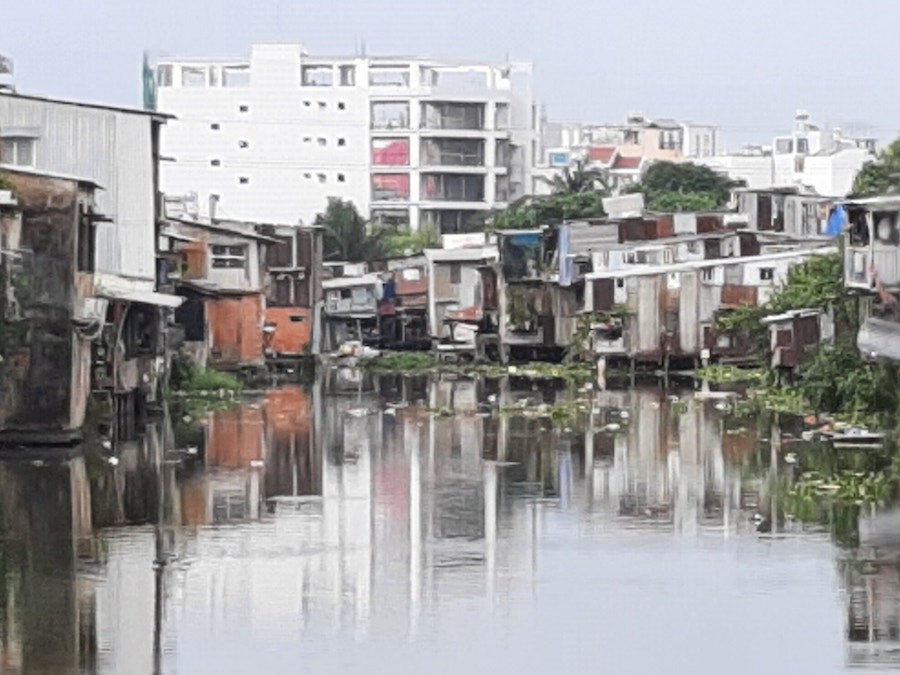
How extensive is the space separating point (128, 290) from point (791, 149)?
110m

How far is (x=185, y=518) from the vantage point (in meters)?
28.4

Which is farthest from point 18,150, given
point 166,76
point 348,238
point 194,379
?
point 166,76

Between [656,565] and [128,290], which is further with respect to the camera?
[128,290]

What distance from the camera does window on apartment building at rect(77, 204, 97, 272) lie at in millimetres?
36969

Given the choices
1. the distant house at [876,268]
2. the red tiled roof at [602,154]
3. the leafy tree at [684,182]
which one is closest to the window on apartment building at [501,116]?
the leafy tree at [684,182]

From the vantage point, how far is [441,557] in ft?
81.2

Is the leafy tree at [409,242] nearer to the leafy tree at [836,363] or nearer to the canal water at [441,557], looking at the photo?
the leafy tree at [836,363]

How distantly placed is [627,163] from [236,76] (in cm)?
2744

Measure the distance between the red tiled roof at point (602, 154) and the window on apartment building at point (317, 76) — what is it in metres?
23.1

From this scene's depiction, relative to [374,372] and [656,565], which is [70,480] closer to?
[656,565]

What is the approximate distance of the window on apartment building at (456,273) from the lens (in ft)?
292

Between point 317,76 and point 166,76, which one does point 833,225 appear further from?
point 166,76

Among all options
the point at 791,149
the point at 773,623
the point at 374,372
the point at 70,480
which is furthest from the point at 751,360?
the point at 791,149

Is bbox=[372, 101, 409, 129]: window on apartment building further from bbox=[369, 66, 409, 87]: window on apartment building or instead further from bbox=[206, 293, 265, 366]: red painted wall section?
bbox=[206, 293, 265, 366]: red painted wall section
